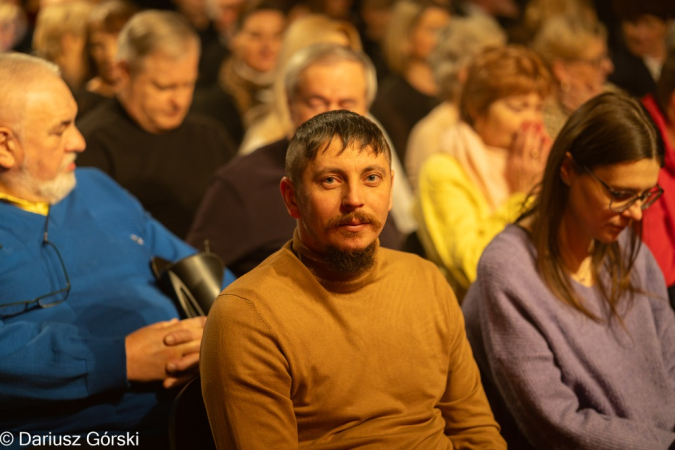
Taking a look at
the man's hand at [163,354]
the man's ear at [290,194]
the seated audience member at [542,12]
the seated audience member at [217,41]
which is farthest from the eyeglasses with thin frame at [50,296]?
the seated audience member at [542,12]

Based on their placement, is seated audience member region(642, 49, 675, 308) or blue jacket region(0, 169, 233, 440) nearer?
blue jacket region(0, 169, 233, 440)

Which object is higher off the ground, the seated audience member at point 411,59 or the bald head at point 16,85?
the bald head at point 16,85

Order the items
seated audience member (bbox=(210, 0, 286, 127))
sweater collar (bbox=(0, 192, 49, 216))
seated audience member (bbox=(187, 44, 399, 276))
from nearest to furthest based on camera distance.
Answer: sweater collar (bbox=(0, 192, 49, 216)) < seated audience member (bbox=(187, 44, 399, 276)) < seated audience member (bbox=(210, 0, 286, 127))

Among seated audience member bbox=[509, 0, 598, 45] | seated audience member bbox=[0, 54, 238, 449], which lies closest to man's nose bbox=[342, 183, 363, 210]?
seated audience member bbox=[0, 54, 238, 449]

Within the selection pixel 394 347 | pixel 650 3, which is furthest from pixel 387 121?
pixel 394 347

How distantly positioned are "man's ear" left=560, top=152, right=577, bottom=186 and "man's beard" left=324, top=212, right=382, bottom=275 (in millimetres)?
712

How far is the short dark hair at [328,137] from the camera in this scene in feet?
5.31

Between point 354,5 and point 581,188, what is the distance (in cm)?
553

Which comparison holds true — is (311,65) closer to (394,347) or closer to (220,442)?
(394,347)

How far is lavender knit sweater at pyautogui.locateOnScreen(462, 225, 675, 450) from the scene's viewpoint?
2018 millimetres

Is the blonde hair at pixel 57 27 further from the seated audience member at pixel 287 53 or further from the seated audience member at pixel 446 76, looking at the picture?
the seated audience member at pixel 446 76

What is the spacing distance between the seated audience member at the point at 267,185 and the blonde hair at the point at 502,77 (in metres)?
0.55

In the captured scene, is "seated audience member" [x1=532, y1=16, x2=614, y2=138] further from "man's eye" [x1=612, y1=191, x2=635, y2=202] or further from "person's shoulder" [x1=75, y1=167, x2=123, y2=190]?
"person's shoulder" [x1=75, y1=167, x2=123, y2=190]

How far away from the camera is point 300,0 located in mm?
6609
